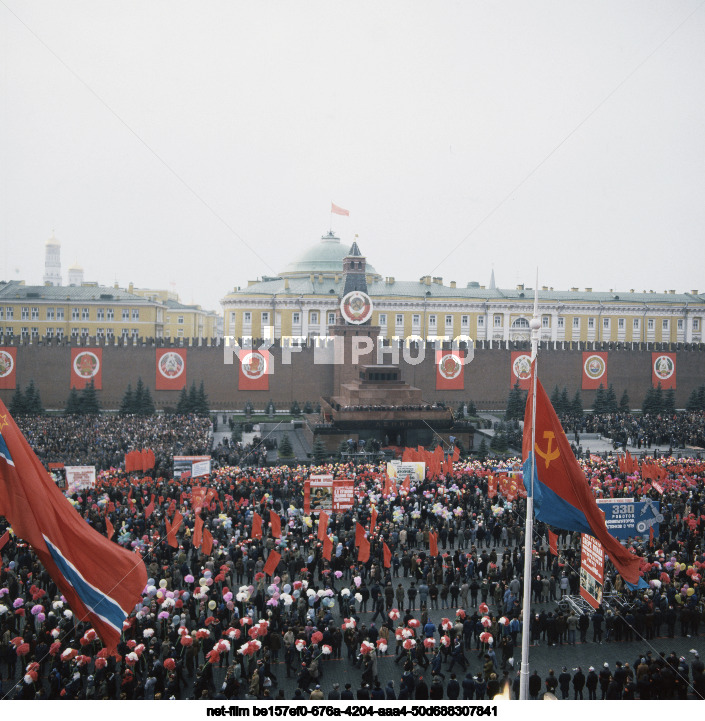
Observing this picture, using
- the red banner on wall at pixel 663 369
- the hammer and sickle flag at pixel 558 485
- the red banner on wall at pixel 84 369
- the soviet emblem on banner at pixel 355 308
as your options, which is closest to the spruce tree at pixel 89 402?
the red banner on wall at pixel 84 369

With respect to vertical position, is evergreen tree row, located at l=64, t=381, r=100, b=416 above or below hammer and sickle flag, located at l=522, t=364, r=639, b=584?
below

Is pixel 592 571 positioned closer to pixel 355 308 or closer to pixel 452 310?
pixel 355 308

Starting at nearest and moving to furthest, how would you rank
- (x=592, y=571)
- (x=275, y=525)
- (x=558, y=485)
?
(x=558, y=485)
(x=592, y=571)
(x=275, y=525)

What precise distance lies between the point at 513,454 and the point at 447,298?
33.5m

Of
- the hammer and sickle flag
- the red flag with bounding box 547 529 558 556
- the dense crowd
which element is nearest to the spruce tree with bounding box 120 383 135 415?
the dense crowd

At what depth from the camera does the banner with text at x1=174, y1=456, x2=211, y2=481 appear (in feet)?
64.5

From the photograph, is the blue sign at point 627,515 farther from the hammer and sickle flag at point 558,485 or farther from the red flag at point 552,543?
the hammer and sickle flag at point 558,485

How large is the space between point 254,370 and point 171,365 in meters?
5.00

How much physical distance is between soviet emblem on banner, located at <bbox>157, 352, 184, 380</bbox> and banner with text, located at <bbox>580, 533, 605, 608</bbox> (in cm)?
3221

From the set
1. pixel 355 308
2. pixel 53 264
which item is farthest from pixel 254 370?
pixel 53 264

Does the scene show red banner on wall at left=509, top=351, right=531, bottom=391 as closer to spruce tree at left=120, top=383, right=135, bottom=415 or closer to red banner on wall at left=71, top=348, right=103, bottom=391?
spruce tree at left=120, top=383, right=135, bottom=415

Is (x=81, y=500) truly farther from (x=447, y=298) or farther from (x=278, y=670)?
(x=447, y=298)

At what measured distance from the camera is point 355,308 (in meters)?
40.1

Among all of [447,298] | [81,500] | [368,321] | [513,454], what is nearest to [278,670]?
[81,500]
